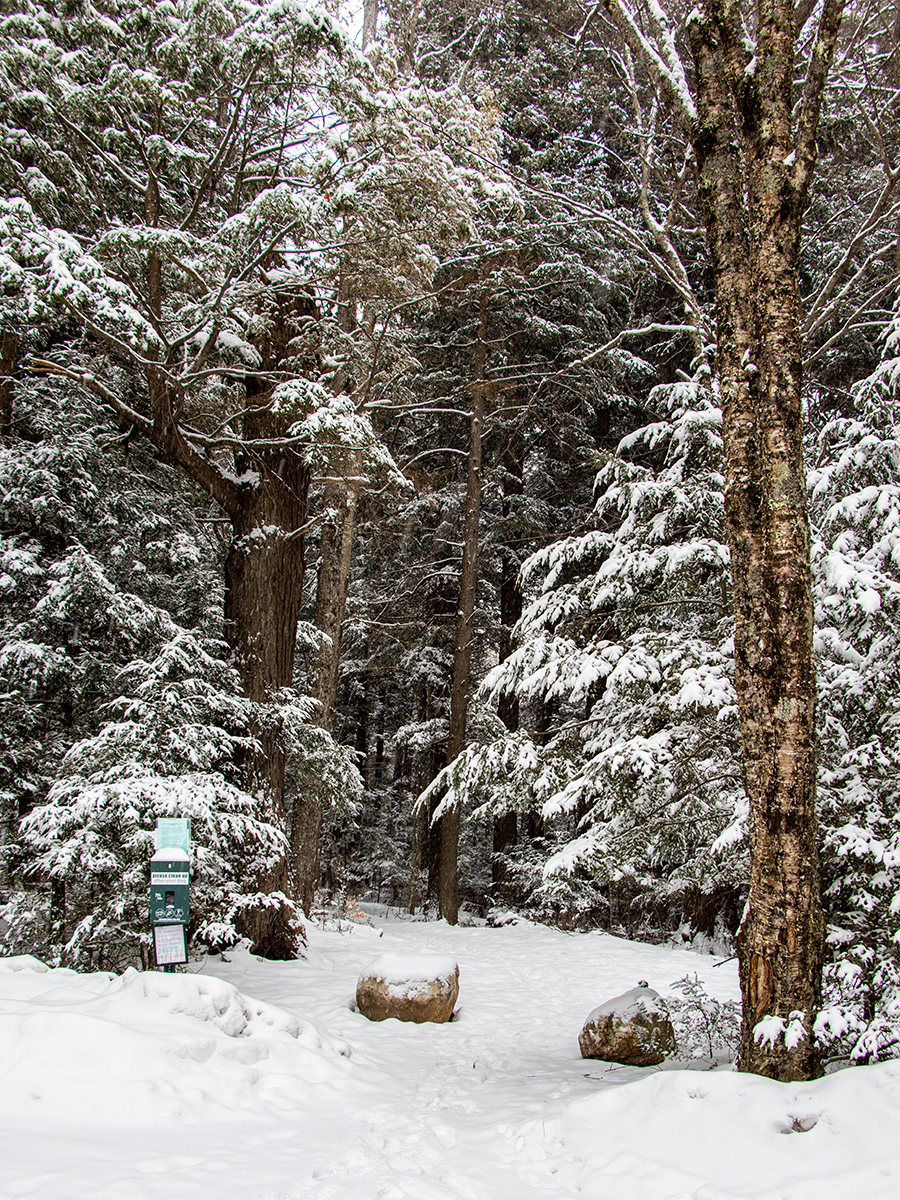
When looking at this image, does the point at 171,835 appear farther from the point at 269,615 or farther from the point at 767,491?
the point at 767,491

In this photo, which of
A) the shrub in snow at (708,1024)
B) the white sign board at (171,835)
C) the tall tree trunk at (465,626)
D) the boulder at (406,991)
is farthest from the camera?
the tall tree trunk at (465,626)

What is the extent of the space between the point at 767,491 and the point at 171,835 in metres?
3.98

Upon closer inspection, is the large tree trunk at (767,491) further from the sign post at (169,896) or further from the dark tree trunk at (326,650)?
the dark tree trunk at (326,650)

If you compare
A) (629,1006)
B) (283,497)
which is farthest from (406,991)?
(283,497)

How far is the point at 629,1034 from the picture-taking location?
5.39 m

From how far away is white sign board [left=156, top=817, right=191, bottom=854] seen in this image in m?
4.64

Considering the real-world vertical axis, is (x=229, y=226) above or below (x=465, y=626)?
above

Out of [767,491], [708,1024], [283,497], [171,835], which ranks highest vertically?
[283,497]

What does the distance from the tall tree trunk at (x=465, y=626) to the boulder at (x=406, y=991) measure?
19.0 feet

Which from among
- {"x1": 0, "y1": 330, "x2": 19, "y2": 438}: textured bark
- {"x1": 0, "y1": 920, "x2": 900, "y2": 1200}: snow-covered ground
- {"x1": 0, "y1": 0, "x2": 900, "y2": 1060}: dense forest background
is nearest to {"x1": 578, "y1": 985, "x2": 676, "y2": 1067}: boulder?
{"x1": 0, "y1": 920, "x2": 900, "y2": 1200}: snow-covered ground

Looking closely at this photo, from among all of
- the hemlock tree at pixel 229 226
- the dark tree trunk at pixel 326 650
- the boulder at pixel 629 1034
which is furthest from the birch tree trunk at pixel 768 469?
the dark tree trunk at pixel 326 650

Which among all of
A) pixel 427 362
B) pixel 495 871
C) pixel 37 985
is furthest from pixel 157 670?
Result: pixel 495 871

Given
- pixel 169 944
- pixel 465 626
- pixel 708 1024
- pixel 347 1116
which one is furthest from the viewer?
pixel 465 626

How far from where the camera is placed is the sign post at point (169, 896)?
4531 millimetres
